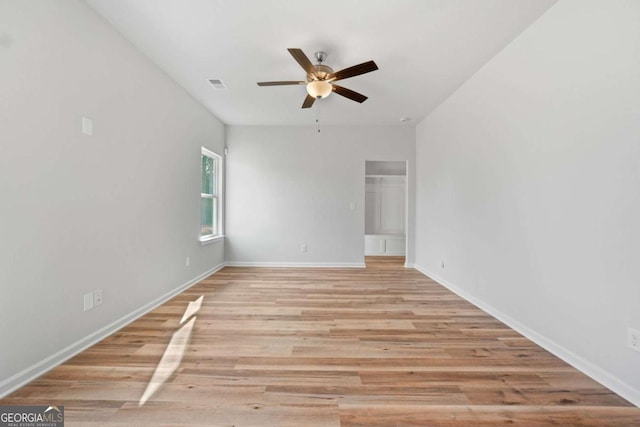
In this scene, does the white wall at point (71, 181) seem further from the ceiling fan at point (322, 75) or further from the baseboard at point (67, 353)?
the ceiling fan at point (322, 75)

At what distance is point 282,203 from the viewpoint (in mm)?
5289

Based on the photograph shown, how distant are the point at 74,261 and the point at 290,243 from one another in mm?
3521

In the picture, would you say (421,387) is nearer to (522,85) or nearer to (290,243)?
(522,85)

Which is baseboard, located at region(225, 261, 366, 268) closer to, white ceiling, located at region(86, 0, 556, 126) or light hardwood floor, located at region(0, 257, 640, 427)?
light hardwood floor, located at region(0, 257, 640, 427)

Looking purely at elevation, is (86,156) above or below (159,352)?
above

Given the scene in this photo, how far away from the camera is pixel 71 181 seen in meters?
2.00

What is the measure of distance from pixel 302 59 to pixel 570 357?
2985mm

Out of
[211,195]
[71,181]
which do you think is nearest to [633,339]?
[71,181]

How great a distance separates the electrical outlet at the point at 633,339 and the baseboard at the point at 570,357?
23 cm

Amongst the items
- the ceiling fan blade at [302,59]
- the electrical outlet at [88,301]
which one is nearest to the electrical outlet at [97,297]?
the electrical outlet at [88,301]

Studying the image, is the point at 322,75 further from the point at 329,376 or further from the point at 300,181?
the point at 300,181

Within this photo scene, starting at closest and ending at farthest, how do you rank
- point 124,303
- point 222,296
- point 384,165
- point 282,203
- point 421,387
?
point 421,387, point 124,303, point 222,296, point 282,203, point 384,165

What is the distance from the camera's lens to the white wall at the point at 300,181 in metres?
5.28

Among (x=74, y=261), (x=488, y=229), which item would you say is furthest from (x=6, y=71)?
(x=488, y=229)
